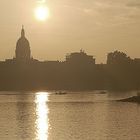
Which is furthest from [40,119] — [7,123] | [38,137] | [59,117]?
[38,137]

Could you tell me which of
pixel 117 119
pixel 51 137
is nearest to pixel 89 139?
pixel 51 137

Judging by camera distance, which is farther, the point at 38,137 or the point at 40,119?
the point at 40,119

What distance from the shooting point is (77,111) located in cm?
8506

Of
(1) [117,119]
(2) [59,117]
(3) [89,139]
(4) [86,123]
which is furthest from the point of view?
(2) [59,117]

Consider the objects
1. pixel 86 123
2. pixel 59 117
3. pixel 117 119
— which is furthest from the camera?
pixel 59 117

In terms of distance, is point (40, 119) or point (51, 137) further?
point (40, 119)

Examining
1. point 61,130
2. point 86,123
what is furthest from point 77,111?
point 61,130

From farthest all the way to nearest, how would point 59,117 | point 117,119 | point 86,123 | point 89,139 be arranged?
1. point 59,117
2. point 117,119
3. point 86,123
4. point 89,139

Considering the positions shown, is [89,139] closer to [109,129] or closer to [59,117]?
[109,129]

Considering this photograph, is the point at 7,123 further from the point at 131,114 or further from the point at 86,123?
the point at 131,114

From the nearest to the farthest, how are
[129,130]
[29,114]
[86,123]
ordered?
1. [129,130]
2. [86,123]
3. [29,114]

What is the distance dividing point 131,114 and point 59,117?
845 centimetres

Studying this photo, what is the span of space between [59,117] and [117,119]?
7.71m

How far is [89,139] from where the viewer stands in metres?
50.8
